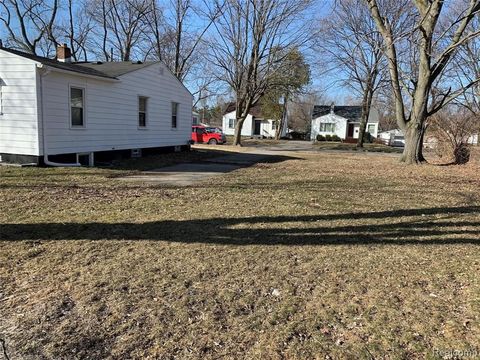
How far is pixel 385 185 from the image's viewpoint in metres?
10.2

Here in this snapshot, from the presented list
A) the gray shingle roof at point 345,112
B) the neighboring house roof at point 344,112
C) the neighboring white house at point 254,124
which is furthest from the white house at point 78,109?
the gray shingle roof at point 345,112

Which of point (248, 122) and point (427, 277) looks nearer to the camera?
point (427, 277)

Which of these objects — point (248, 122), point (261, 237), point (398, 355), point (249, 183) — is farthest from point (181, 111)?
point (248, 122)

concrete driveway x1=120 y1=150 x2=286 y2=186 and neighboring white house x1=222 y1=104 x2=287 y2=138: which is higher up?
neighboring white house x1=222 y1=104 x2=287 y2=138

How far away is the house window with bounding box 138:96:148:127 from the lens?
15.5 metres

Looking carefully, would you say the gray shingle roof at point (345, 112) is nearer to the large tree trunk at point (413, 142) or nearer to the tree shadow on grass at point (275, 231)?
the large tree trunk at point (413, 142)

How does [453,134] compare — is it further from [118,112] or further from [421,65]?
[118,112]

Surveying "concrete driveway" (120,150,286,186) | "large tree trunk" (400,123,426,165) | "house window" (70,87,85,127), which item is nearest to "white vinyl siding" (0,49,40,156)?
"house window" (70,87,85,127)

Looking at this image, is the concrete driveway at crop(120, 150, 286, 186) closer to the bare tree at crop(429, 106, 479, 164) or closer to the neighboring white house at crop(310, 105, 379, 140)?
the bare tree at crop(429, 106, 479, 164)

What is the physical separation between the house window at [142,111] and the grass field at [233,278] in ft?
27.7

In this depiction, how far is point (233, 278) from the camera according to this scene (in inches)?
150

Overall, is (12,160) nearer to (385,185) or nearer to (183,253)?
(183,253)

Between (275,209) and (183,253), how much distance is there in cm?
258

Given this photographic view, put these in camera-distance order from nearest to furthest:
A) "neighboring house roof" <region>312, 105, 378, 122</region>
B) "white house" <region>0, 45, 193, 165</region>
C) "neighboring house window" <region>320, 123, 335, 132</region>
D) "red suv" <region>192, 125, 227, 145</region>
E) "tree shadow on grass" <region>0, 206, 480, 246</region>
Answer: "tree shadow on grass" <region>0, 206, 480, 246</region>, "white house" <region>0, 45, 193, 165</region>, "red suv" <region>192, 125, 227, 145</region>, "neighboring house window" <region>320, 123, 335, 132</region>, "neighboring house roof" <region>312, 105, 378, 122</region>
